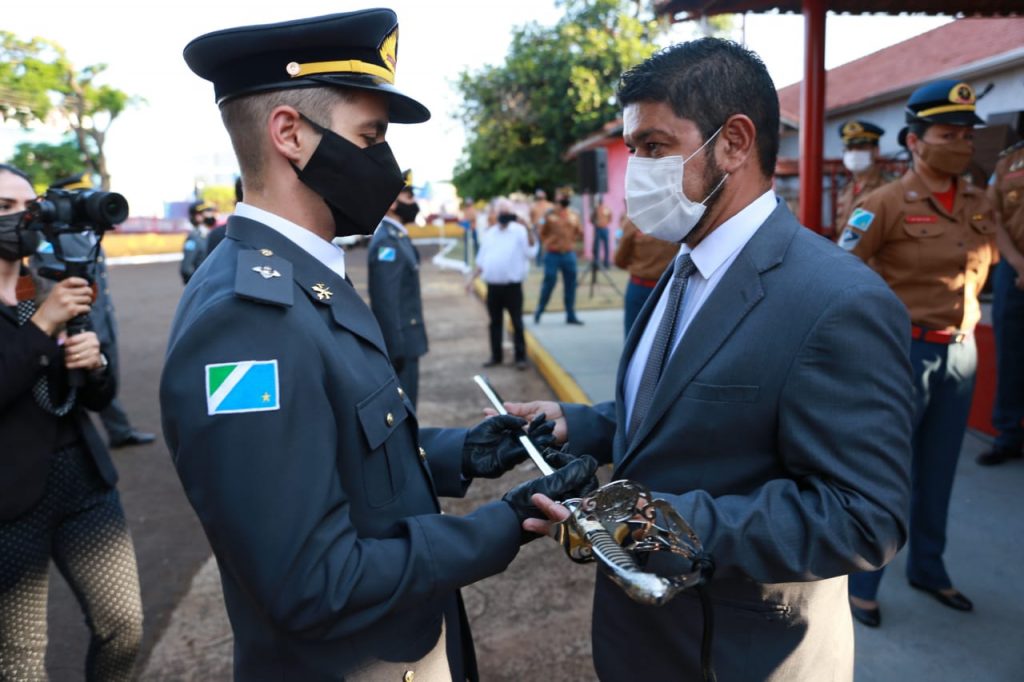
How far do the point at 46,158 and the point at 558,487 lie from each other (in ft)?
156

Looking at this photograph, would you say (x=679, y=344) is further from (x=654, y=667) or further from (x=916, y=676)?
(x=916, y=676)

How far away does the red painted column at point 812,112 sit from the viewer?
156 inches

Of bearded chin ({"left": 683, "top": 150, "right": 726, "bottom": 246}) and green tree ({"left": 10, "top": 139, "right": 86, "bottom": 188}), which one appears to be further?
green tree ({"left": 10, "top": 139, "right": 86, "bottom": 188})

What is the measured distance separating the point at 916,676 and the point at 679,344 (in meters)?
2.09

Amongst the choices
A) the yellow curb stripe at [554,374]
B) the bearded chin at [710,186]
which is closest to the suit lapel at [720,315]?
the bearded chin at [710,186]

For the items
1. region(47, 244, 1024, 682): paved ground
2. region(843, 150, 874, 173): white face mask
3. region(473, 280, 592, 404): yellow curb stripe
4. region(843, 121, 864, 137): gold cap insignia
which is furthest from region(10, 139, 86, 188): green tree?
region(843, 150, 874, 173): white face mask

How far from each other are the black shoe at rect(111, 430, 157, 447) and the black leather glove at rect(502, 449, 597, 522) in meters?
5.47

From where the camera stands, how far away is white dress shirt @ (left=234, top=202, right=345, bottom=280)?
138cm

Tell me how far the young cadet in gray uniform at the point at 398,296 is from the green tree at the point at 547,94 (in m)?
16.8

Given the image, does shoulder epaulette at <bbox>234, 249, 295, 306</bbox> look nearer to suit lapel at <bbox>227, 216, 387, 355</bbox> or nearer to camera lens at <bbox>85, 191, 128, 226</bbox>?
suit lapel at <bbox>227, 216, 387, 355</bbox>

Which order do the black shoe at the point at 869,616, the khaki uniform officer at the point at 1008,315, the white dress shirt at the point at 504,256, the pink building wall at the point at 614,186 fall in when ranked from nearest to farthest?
the black shoe at the point at 869,616
the khaki uniform officer at the point at 1008,315
the white dress shirt at the point at 504,256
the pink building wall at the point at 614,186

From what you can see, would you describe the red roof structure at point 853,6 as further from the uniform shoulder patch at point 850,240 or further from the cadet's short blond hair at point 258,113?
the cadet's short blond hair at point 258,113


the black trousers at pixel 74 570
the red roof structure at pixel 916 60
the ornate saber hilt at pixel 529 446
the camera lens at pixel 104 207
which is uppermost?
the red roof structure at pixel 916 60

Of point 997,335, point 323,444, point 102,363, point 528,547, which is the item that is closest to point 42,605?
point 102,363
